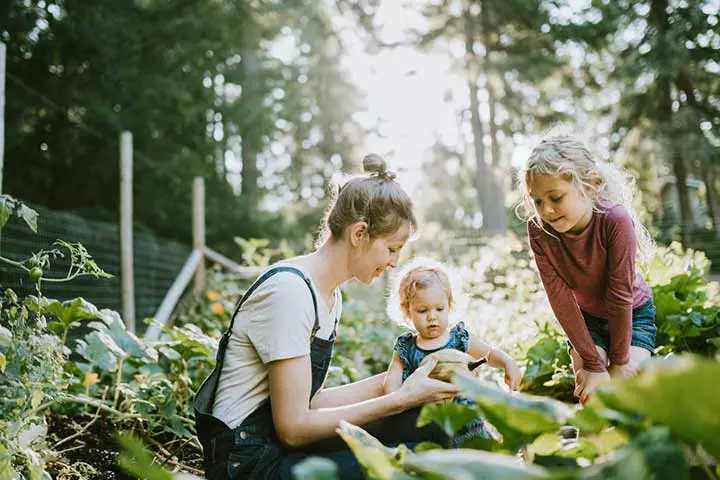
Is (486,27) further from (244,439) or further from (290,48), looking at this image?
(244,439)

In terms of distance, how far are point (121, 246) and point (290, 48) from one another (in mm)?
15259

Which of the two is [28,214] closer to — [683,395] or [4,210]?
[4,210]

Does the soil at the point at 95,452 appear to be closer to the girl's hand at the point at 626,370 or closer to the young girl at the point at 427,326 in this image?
the young girl at the point at 427,326

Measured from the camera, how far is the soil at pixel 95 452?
7.13 feet

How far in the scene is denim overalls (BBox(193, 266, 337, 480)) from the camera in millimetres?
1841

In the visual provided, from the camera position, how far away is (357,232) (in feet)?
6.61

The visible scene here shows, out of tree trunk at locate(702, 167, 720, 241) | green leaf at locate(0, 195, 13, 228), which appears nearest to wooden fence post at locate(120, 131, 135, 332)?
green leaf at locate(0, 195, 13, 228)

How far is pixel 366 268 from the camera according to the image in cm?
202

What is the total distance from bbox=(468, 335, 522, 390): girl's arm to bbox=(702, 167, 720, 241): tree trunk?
1457 cm

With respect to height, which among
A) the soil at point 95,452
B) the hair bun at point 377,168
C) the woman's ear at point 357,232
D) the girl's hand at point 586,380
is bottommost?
the soil at point 95,452

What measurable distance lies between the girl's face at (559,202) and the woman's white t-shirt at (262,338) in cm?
101

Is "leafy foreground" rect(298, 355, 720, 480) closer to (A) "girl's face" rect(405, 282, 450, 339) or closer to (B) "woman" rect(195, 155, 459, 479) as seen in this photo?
(B) "woman" rect(195, 155, 459, 479)

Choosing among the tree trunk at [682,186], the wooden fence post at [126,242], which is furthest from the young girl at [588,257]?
the tree trunk at [682,186]

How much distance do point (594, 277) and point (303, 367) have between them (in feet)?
4.40
